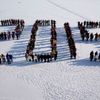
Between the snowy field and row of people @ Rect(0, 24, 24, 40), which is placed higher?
row of people @ Rect(0, 24, 24, 40)

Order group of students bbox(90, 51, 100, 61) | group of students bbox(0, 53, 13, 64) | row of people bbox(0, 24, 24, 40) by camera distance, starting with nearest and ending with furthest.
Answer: group of students bbox(0, 53, 13, 64) → group of students bbox(90, 51, 100, 61) → row of people bbox(0, 24, 24, 40)

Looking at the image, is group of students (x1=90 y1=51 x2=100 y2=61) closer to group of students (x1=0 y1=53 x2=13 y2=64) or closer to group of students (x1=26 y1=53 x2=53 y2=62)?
group of students (x1=26 y1=53 x2=53 y2=62)

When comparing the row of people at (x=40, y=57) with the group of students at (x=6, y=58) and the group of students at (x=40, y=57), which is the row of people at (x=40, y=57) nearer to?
the group of students at (x=40, y=57)

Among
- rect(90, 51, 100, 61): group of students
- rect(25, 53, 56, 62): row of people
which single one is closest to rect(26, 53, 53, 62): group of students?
rect(25, 53, 56, 62): row of people

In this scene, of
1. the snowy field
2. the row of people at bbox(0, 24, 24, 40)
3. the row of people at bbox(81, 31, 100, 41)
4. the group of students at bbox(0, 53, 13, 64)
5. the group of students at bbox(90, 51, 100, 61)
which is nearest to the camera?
the snowy field

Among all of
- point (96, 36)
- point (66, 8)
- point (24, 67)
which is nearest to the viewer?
point (24, 67)

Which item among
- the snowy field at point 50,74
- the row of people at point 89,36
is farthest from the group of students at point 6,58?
the row of people at point 89,36

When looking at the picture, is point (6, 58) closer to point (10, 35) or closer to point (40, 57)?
point (40, 57)

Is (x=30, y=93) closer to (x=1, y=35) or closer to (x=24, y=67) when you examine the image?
(x=24, y=67)

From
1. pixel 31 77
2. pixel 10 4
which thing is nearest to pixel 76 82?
pixel 31 77

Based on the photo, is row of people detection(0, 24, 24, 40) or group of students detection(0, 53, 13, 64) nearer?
group of students detection(0, 53, 13, 64)

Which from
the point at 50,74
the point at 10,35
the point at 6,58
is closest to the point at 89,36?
the point at 10,35
